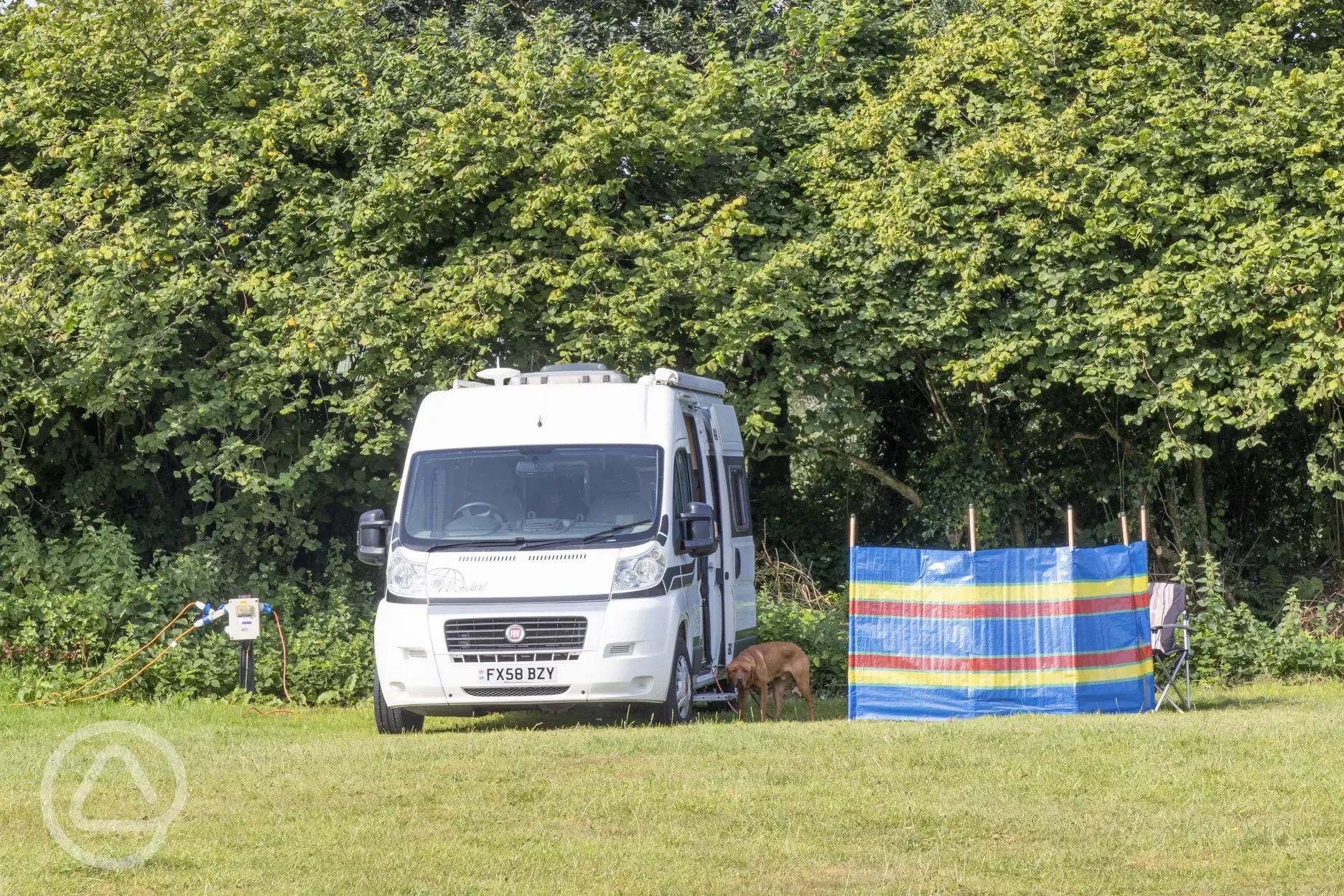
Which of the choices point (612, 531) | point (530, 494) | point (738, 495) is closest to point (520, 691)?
point (612, 531)

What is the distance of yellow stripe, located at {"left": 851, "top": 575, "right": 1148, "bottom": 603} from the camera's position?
12.7 m

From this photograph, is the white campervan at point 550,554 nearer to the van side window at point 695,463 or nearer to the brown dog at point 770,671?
the van side window at point 695,463

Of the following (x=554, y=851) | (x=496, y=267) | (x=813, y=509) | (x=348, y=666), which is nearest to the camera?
(x=554, y=851)

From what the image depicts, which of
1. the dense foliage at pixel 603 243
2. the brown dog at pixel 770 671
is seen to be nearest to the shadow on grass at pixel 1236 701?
the brown dog at pixel 770 671

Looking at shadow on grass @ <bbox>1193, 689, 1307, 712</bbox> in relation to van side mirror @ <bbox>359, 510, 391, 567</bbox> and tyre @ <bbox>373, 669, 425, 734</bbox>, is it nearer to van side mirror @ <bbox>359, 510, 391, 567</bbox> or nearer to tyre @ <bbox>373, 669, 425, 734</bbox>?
tyre @ <bbox>373, 669, 425, 734</bbox>

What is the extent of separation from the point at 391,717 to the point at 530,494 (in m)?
2.07

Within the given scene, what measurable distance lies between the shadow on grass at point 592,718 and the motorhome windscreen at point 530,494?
1.54 m

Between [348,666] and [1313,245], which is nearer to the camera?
[348,666]

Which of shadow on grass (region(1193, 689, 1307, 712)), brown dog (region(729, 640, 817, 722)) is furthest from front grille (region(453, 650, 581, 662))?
shadow on grass (region(1193, 689, 1307, 712))

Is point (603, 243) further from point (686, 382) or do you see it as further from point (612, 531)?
point (612, 531)

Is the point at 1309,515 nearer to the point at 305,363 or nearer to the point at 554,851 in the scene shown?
the point at 305,363

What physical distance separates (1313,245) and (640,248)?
23.7 feet

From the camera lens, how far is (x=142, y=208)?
62.8 feet

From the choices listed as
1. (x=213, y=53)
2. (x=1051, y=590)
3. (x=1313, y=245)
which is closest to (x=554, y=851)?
(x=1051, y=590)
